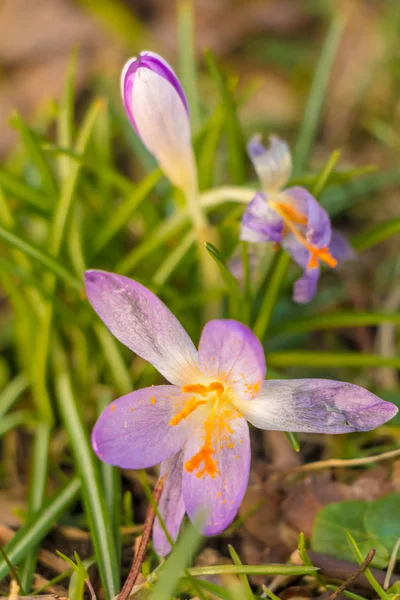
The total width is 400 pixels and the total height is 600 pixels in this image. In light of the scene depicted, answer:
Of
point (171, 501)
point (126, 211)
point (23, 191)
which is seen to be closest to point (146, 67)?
point (126, 211)

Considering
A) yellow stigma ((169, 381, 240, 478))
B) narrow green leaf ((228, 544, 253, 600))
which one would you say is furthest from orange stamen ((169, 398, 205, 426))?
narrow green leaf ((228, 544, 253, 600))

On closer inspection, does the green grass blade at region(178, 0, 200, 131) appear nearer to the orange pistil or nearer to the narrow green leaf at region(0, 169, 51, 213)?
the narrow green leaf at region(0, 169, 51, 213)

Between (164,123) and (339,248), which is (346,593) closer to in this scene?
(339,248)

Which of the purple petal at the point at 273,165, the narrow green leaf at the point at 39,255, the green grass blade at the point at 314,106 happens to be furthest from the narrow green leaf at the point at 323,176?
the narrow green leaf at the point at 39,255

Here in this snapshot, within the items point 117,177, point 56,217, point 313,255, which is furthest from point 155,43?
point 313,255

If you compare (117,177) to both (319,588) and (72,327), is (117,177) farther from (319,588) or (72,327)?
(319,588)
